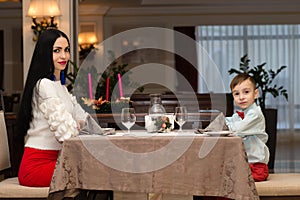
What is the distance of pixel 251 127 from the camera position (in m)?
3.27

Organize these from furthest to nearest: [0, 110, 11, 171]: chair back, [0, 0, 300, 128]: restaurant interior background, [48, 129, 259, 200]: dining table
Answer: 1. [0, 0, 300, 128]: restaurant interior background
2. [0, 110, 11, 171]: chair back
3. [48, 129, 259, 200]: dining table

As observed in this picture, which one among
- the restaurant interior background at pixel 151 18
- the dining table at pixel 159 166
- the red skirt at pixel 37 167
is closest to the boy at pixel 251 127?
the dining table at pixel 159 166

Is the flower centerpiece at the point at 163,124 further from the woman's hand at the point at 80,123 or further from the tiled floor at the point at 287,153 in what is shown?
the tiled floor at the point at 287,153

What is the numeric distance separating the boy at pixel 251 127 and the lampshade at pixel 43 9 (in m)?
3.75

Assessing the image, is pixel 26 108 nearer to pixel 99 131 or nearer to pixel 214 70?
pixel 99 131

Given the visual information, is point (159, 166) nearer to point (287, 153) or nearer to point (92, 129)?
point (92, 129)

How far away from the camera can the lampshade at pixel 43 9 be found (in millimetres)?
6664

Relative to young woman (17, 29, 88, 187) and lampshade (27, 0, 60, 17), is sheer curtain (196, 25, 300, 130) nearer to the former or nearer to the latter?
lampshade (27, 0, 60, 17)

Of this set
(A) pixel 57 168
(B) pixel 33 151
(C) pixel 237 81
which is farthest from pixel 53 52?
(C) pixel 237 81

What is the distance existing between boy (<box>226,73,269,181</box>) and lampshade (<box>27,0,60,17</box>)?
375 cm

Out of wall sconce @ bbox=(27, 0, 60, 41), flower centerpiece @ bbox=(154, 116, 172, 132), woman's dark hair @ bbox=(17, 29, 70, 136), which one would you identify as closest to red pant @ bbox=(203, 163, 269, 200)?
flower centerpiece @ bbox=(154, 116, 172, 132)

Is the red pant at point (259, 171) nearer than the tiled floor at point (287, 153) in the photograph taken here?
Yes

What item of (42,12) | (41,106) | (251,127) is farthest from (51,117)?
(42,12)

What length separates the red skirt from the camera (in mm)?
3229
